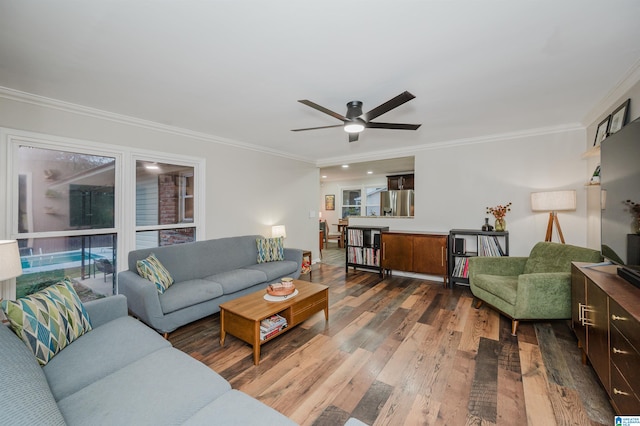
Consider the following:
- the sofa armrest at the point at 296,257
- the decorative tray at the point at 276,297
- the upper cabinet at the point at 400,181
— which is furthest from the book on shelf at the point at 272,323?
the upper cabinet at the point at 400,181

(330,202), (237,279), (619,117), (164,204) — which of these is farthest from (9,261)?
(330,202)

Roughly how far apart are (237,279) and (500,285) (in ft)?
9.65

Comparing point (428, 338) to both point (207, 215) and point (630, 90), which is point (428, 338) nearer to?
point (630, 90)

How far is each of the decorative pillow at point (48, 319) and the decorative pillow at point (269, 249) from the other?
2355mm

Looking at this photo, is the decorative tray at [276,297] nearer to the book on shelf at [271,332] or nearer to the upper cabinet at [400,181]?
the book on shelf at [271,332]

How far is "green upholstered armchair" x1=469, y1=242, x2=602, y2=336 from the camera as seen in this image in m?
2.48

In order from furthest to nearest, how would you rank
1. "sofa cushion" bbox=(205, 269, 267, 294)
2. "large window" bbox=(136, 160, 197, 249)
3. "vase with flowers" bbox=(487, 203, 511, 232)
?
"vase with flowers" bbox=(487, 203, 511, 232) → "large window" bbox=(136, 160, 197, 249) → "sofa cushion" bbox=(205, 269, 267, 294)

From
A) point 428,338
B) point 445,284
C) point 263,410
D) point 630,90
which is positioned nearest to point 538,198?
point 630,90

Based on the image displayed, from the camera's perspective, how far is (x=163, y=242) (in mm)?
3635

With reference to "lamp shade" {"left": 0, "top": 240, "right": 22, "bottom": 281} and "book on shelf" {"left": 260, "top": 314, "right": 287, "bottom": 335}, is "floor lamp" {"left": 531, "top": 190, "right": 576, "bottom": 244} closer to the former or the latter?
"book on shelf" {"left": 260, "top": 314, "right": 287, "bottom": 335}

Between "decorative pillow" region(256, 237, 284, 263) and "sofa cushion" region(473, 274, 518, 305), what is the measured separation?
2.75m

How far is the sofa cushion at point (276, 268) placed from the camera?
3.61 metres

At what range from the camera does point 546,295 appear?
2494 millimetres

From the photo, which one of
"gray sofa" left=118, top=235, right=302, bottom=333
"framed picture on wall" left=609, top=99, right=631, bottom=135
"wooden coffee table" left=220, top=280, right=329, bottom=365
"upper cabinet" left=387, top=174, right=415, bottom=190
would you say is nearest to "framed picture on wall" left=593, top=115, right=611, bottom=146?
"framed picture on wall" left=609, top=99, right=631, bottom=135
